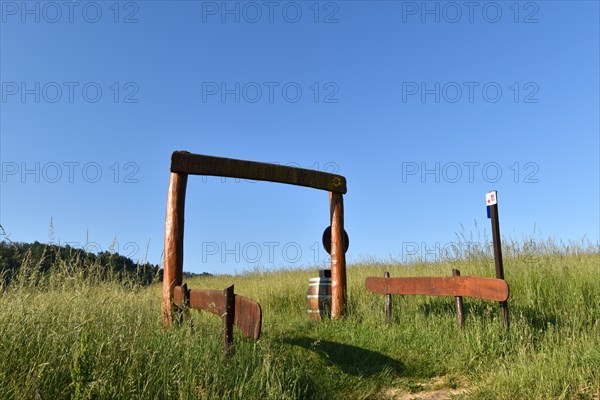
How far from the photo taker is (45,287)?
625cm

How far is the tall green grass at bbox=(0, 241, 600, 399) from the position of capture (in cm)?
424

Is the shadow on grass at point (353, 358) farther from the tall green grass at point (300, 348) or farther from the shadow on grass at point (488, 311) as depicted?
the shadow on grass at point (488, 311)

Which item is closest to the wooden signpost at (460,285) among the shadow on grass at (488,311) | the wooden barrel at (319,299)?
the shadow on grass at (488,311)

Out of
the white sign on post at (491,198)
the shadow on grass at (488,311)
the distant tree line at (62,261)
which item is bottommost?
the shadow on grass at (488,311)

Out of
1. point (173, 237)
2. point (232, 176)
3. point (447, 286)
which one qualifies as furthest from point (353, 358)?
point (232, 176)

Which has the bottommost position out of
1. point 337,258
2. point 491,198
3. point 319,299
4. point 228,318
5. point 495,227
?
point 319,299

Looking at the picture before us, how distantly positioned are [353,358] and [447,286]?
173 centimetres

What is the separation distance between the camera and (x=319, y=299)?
31.7 feet

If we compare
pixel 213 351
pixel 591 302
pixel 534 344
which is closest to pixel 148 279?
pixel 213 351

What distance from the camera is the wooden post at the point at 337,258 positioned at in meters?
9.59

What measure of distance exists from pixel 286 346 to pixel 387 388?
145 cm

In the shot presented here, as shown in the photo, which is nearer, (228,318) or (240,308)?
(240,308)

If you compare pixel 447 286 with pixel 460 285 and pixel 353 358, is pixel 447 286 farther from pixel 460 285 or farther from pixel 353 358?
pixel 353 358

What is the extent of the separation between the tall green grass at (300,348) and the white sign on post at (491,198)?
161 centimetres
